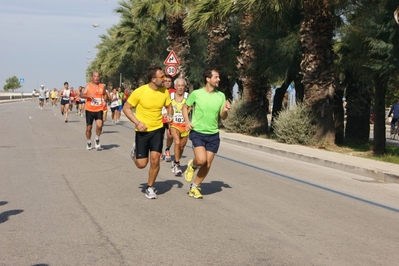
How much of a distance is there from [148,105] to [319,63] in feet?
35.8

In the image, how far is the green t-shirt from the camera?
9.57 meters

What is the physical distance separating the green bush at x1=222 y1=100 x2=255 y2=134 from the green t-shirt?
15.9 metres

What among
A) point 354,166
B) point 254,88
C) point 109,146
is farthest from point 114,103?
point 354,166

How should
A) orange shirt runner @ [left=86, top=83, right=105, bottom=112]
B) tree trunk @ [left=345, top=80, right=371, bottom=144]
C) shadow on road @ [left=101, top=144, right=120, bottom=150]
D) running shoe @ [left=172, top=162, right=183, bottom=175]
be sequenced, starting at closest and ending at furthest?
1. running shoe @ [left=172, top=162, right=183, bottom=175]
2. orange shirt runner @ [left=86, top=83, right=105, bottom=112]
3. shadow on road @ [left=101, top=144, right=120, bottom=150]
4. tree trunk @ [left=345, top=80, right=371, bottom=144]

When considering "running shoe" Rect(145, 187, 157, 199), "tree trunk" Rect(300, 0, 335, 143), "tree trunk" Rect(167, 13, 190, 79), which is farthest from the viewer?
"tree trunk" Rect(167, 13, 190, 79)

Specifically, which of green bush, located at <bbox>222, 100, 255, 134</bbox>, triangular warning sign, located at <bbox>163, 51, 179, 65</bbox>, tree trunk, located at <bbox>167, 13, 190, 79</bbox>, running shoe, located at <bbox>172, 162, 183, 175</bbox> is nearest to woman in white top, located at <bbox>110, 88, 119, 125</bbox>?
triangular warning sign, located at <bbox>163, 51, 179, 65</bbox>

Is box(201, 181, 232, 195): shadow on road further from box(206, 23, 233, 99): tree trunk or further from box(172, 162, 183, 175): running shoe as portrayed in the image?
box(206, 23, 233, 99): tree trunk

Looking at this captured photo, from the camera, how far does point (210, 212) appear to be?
8602 millimetres

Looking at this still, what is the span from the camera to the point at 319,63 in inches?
764

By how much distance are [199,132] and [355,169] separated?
19.5 ft

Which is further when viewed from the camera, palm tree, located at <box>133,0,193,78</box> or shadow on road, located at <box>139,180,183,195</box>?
palm tree, located at <box>133,0,193,78</box>

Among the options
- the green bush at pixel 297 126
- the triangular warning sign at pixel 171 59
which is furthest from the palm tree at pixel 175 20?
the green bush at pixel 297 126

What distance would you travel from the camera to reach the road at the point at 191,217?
6.35m

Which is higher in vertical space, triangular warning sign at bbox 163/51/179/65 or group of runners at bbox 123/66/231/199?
triangular warning sign at bbox 163/51/179/65
